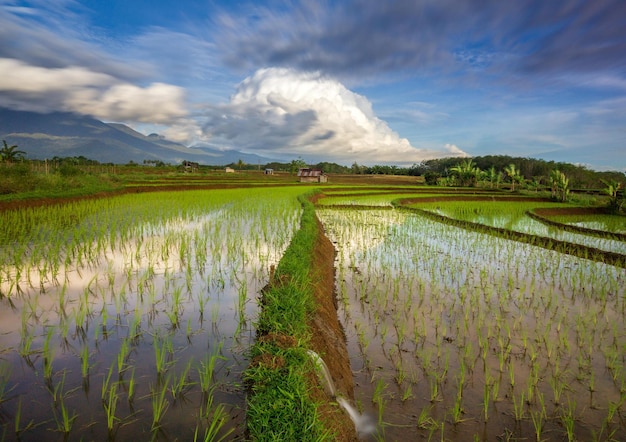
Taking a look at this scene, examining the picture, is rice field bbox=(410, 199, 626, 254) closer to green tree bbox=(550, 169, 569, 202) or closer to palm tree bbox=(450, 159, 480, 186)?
green tree bbox=(550, 169, 569, 202)

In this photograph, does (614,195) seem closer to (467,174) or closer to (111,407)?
(467,174)

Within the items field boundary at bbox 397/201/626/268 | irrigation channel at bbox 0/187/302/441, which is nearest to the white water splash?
irrigation channel at bbox 0/187/302/441

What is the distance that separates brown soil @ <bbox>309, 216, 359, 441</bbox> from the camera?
7.25 ft

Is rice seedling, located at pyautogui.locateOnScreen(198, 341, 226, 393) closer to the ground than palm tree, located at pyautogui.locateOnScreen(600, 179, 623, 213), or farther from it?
closer to the ground

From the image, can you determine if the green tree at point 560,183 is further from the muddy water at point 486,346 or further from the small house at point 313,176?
the small house at point 313,176

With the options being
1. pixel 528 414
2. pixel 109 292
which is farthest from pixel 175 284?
pixel 528 414

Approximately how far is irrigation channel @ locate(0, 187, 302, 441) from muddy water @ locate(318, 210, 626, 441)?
4.03 feet

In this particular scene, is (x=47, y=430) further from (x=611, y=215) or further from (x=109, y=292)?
(x=611, y=215)

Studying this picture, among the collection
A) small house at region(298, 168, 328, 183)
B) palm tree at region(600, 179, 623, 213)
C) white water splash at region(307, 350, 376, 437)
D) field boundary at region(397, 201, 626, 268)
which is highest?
small house at region(298, 168, 328, 183)

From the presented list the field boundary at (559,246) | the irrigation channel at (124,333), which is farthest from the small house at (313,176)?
the irrigation channel at (124,333)

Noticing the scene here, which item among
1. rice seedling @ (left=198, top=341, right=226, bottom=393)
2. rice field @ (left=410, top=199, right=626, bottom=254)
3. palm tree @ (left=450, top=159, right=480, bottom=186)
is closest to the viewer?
rice seedling @ (left=198, top=341, right=226, bottom=393)

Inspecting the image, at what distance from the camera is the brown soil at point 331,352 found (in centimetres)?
221

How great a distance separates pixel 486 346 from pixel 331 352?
162 cm

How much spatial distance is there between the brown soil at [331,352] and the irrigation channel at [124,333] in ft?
1.92
